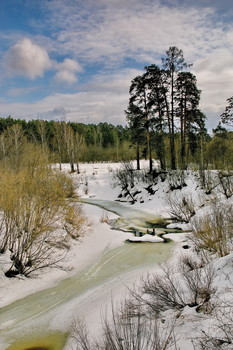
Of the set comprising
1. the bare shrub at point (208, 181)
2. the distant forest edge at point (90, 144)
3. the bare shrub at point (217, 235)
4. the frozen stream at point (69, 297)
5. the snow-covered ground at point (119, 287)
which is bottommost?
the frozen stream at point (69, 297)

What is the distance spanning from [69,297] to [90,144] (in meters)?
59.7

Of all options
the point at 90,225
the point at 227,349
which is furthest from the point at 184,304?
the point at 90,225

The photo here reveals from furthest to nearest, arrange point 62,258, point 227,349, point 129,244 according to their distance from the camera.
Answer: point 129,244, point 62,258, point 227,349

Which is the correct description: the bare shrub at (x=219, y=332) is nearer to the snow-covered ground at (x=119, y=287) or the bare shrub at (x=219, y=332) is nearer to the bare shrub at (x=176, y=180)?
the snow-covered ground at (x=119, y=287)

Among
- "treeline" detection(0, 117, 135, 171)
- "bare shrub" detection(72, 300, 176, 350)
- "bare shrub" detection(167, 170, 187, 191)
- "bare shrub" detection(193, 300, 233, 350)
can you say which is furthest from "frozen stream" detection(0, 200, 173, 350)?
"treeline" detection(0, 117, 135, 171)

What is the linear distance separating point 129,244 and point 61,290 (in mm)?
5817

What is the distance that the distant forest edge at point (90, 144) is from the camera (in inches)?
1232

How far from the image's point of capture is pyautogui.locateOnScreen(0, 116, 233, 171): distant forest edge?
103ft

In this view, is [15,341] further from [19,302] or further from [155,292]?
[155,292]

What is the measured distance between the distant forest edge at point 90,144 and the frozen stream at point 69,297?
38.4ft

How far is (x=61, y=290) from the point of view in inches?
419

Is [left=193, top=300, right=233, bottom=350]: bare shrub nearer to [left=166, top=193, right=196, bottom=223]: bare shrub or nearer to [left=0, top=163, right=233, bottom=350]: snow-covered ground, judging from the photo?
[left=0, top=163, right=233, bottom=350]: snow-covered ground

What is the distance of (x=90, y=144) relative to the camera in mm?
68375

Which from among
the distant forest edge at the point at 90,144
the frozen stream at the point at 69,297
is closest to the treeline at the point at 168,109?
the distant forest edge at the point at 90,144
